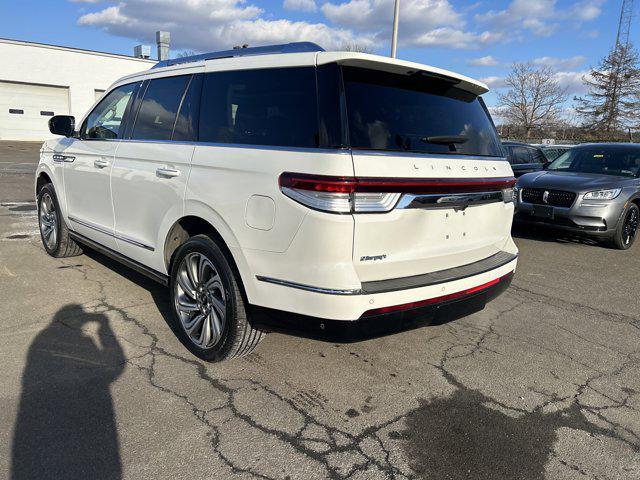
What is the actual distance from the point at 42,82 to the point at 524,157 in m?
32.6

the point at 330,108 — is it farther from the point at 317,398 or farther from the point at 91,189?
the point at 91,189

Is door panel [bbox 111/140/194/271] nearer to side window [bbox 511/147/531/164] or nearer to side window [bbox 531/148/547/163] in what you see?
side window [bbox 511/147/531/164]

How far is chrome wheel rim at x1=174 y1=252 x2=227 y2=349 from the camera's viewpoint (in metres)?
3.27

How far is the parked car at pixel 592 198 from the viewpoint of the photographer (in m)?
7.20

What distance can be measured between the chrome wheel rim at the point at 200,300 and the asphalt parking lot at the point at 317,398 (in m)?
0.20

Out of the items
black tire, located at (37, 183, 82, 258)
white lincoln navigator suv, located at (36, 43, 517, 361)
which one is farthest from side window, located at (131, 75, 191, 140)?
black tire, located at (37, 183, 82, 258)

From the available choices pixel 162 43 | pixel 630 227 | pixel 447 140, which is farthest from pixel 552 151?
pixel 162 43

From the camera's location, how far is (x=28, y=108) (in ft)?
109

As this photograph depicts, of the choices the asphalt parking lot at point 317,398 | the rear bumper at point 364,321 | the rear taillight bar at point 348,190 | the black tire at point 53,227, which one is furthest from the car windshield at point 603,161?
the black tire at point 53,227

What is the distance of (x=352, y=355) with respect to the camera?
3611 mm

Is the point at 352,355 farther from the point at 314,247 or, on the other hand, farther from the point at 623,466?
the point at 623,466

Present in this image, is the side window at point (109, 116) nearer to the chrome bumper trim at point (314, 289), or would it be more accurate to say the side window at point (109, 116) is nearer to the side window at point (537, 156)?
the chrome bumper trim at point (314, 289)

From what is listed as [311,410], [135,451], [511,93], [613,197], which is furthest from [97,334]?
[511,93]

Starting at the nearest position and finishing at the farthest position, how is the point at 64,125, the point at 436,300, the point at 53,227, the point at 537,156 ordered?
the point at 436,300 → the point at 64,125 → the point at 53,227 → the point at 537,156
